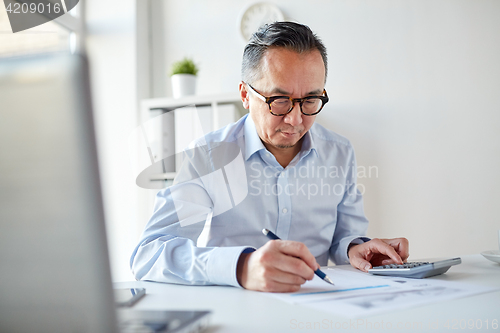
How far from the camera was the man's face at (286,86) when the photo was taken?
1.17 metres

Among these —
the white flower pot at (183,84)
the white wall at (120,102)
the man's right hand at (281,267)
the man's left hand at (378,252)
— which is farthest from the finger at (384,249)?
the white wall at (120,102)

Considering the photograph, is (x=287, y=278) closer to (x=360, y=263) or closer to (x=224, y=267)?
(x=224, y=267)

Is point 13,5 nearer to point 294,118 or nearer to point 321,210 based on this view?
point 294,118

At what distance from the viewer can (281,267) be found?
734mm

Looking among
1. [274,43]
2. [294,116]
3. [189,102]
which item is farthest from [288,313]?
[189,102]

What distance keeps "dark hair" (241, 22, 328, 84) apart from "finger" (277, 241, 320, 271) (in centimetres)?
66

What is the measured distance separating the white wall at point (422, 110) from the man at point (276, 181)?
91 centimetres

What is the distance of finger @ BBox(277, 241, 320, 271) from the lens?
74 cm

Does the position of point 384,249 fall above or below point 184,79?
below

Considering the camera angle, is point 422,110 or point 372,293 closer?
point 372,293

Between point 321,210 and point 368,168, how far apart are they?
1067 millimetres

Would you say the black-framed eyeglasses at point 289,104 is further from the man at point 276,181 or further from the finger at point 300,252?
the finger at point 300,252

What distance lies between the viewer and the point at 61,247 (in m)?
0.28

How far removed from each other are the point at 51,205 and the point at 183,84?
211cm
